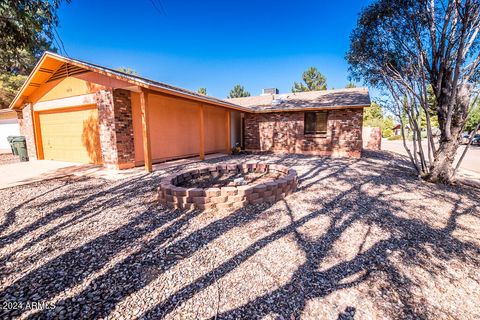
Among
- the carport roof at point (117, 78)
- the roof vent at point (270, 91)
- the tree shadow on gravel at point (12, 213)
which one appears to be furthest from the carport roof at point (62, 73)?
the roof vent at point (270, 91)

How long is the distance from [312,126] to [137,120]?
27.9 feet

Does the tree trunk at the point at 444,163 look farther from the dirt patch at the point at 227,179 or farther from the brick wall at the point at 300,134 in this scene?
the brick wall at the point at 300,134

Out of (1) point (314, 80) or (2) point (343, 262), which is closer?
(2) point (343, 262)

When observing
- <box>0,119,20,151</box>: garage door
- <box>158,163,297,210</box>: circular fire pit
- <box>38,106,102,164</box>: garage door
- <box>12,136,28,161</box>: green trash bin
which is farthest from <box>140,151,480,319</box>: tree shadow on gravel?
<box>0,119,20,151</box>: garage door

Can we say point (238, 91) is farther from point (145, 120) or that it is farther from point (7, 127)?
point (145, 120)

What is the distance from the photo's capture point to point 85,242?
254 centimetres

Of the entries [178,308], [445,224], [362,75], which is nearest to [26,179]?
[178,308]

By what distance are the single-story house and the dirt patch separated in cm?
226

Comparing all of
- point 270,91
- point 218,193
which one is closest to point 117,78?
point 218,193

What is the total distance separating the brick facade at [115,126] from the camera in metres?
6.47

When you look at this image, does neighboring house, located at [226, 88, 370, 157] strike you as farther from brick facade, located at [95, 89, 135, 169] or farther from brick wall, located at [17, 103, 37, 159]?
brick wall, located at [17, 103, 37, 159]

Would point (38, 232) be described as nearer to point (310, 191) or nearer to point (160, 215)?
point (160, 215)

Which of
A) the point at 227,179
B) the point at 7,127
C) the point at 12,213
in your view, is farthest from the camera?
the point at 7,127

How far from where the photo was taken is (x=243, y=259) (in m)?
2.23
